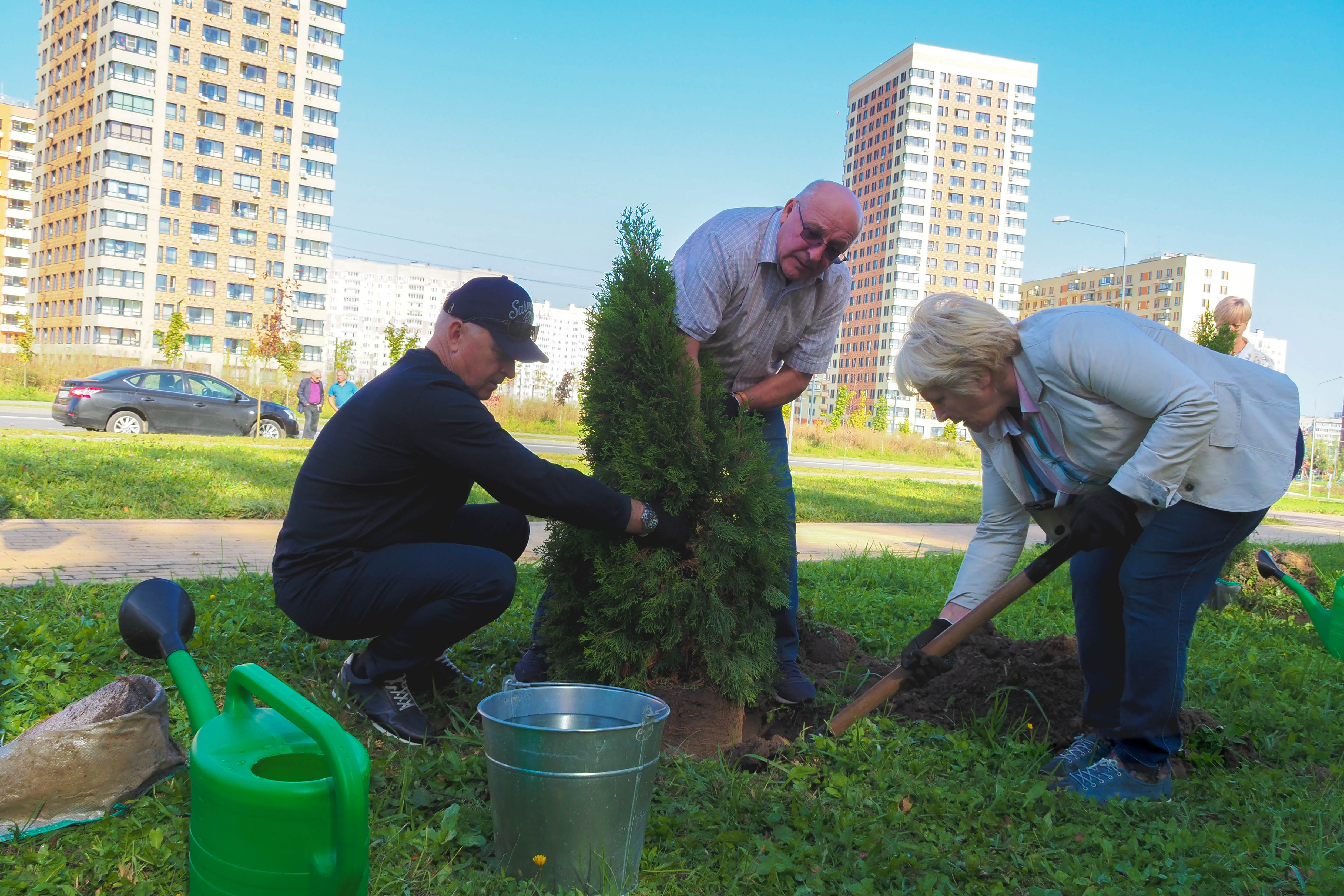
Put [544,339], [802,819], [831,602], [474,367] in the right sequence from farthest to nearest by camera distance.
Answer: [544,339], [831,602], [474,367], [802,819]

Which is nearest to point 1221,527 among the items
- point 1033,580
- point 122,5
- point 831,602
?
point 1033,580

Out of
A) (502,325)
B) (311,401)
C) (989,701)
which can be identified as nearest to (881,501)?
(989,701)

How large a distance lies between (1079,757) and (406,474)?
242 centimetres

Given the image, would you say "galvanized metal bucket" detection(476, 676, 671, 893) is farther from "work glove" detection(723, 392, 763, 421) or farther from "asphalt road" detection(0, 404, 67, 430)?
"asphalt road" detection(0, 404, 67, 430)

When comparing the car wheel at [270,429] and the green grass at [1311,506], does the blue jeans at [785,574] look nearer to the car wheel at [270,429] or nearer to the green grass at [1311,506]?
the car wheel at [270,429]

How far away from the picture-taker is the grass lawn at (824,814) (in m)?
2.15

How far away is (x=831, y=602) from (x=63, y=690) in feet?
12.2

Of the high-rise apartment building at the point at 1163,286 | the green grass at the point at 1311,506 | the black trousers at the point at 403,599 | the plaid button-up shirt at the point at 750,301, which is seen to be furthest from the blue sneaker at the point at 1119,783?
the high-rise apartment building at the point at 1163,286

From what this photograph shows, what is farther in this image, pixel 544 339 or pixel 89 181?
pixel 544 339

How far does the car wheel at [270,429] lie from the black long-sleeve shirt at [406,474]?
16214mm

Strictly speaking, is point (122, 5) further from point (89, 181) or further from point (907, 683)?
point (907, 683)

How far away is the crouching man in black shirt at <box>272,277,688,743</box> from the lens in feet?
9.07

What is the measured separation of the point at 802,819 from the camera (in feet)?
8.02

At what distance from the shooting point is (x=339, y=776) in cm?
144
